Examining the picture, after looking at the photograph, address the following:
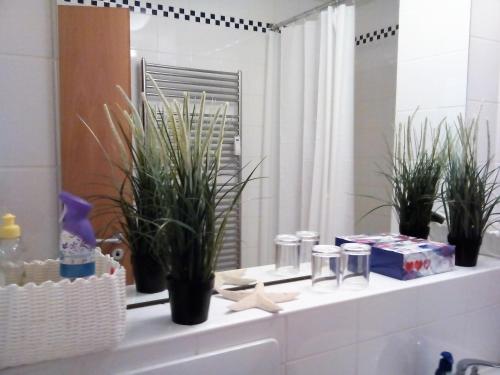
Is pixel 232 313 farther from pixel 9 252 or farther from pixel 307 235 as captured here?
pixel 307 235

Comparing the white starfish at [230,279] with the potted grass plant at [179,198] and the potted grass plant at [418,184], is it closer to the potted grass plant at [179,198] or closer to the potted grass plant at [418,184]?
the potted grass plant at [179,198]

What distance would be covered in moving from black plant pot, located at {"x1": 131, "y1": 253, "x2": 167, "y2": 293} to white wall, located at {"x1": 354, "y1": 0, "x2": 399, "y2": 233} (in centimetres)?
86

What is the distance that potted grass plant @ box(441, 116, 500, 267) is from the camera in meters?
1.26

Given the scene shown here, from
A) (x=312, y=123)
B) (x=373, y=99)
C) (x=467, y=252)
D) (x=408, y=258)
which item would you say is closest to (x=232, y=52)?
(x=312, y=123)

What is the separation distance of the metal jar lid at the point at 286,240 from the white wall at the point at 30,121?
2.14 ft

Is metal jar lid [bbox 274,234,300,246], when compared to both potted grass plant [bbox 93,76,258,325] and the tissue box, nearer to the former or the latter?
the tissue box

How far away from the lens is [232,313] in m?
0.85

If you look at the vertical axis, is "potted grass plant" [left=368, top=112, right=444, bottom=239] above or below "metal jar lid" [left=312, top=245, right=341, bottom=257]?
above

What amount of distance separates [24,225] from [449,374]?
1082 mm

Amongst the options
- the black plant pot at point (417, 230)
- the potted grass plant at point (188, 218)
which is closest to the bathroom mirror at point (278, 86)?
the black plant pot at point (417, 230)

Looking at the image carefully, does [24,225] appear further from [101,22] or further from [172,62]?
[172,62]

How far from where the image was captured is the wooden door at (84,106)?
0.89 meters

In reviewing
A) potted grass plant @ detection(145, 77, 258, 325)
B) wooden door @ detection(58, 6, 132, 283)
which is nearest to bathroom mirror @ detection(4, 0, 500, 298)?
wooden door @ detection(58, 6, 132, 283)

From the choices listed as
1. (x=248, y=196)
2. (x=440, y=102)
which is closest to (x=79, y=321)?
(x=248, y=196)
